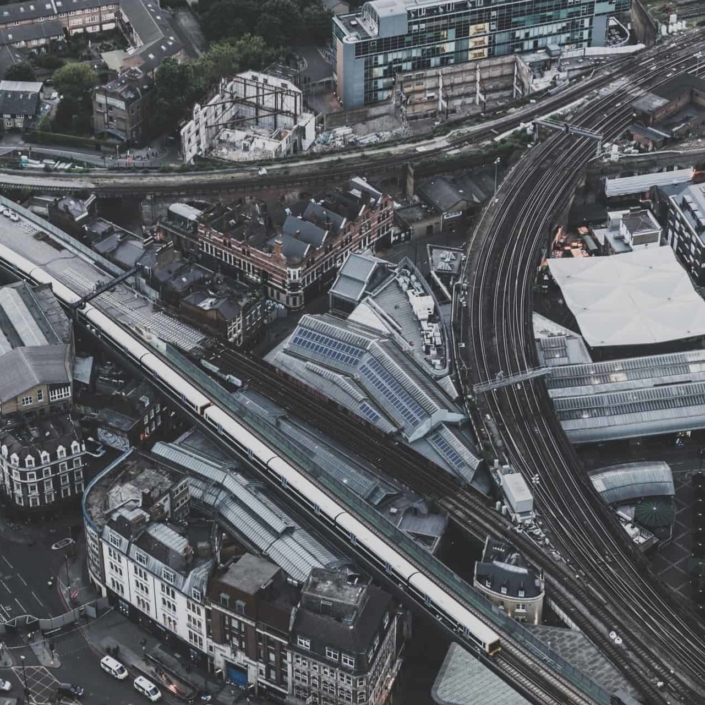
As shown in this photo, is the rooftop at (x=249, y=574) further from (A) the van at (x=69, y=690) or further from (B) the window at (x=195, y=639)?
(A) the van at (x=69, y=690)

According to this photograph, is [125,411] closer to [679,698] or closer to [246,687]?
[246,687]

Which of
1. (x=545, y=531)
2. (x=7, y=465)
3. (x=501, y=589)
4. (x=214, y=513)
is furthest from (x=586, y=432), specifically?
(x=7, y=465)

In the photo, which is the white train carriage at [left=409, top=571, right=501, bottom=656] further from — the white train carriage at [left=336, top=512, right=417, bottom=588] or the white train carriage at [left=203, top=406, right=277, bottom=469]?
the white train carriage at [left=203, top=406, right=277, bottom=469]

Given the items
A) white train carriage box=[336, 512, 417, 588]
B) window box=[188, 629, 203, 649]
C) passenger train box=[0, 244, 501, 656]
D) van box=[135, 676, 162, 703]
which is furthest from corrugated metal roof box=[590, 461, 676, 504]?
van box=[135, 676, 162, 703]

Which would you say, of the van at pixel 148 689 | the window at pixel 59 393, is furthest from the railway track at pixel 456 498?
the van at pixel 148 689

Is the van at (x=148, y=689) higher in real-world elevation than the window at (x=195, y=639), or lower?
lower

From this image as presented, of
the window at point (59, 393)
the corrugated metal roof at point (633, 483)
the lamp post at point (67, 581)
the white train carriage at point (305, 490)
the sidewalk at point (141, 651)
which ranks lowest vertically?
the sidewalk at point (141, 651)

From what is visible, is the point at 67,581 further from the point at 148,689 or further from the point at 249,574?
the point at 249,574
